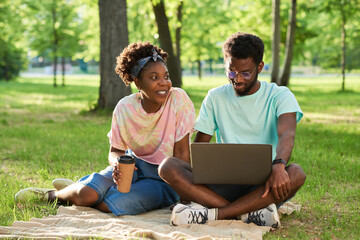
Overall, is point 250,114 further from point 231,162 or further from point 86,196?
point 86,196

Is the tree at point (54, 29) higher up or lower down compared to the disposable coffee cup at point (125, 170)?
higher up

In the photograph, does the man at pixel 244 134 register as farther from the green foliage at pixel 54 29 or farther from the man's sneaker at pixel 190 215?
the green foliage at pixel 54 29

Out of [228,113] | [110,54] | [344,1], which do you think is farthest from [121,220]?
[344,1]

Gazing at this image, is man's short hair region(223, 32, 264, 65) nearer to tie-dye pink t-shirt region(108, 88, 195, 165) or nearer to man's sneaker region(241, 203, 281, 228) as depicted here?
tie-dye pink t-shirt region(108, 88, 195, 165)

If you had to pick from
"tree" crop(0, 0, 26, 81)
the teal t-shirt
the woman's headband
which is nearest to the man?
the teal t-shirt

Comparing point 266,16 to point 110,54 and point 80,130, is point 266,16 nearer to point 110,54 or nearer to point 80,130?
point 110,54

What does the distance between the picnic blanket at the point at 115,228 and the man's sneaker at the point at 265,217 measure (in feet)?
0.21

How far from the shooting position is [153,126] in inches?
168

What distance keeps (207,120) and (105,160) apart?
2.65 m

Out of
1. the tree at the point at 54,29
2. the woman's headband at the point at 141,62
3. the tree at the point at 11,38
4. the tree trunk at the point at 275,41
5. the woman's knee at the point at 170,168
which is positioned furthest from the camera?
the tree at the point at 54,29

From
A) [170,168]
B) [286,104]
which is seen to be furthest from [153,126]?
[286,104]

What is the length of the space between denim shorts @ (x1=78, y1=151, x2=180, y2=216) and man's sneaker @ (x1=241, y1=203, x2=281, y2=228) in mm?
841

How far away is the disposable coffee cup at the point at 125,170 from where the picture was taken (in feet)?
11.6

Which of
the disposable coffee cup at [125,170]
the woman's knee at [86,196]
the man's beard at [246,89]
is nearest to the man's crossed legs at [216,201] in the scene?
the disposable coffee cup at [125,170]
